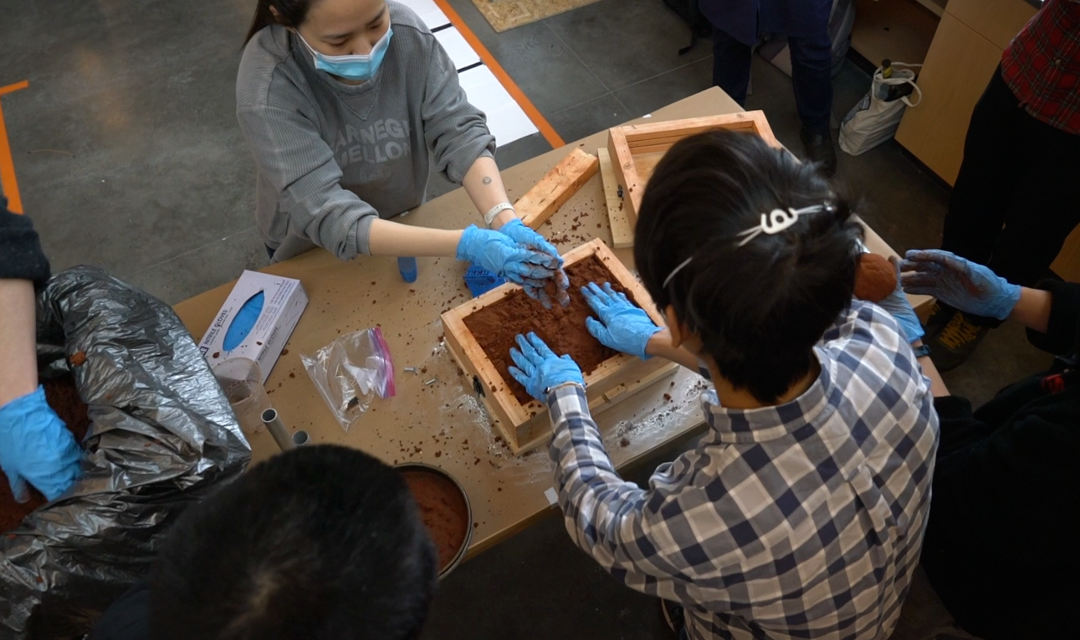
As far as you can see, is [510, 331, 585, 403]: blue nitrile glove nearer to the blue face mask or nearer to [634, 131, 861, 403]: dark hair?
[634, 131, 861, 403]: dark hair

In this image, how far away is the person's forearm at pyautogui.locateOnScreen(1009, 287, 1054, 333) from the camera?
1.88 metres

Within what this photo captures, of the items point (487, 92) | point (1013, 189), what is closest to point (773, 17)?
point (1013, 189)

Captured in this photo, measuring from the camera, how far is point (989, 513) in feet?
4.78

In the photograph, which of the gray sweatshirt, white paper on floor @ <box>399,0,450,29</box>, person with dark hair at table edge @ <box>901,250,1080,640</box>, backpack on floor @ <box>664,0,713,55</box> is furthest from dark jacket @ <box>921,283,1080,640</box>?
white paper on floor @ <box>399,0,450,29</box>

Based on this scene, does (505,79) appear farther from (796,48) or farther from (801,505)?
(801,505)

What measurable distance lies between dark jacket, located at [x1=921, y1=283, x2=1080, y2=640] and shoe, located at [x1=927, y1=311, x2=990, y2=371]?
1.35 meters

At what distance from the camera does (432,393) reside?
1.78 meters

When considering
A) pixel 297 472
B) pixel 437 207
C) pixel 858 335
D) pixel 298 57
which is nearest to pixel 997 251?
pixel 858 335

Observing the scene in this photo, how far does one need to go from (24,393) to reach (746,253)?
1490mm

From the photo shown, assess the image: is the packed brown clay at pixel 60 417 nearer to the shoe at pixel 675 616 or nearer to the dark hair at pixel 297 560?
the dark hair at pixel 297 560

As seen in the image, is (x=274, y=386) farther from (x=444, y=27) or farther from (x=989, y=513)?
(x=444, y=27)

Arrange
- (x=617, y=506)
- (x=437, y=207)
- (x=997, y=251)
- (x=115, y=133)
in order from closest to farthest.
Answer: (x=617, y=506)
(x=437, y=207)
(x=997, y=251)
(x=115, y=133)

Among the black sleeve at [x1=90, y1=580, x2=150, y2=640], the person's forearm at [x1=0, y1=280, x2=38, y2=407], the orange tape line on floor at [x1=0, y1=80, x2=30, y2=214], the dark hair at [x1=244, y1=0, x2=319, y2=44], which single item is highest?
the dark hair at [x1=244, y1=0, x2=319, y2=44]

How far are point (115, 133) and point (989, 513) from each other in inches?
180
